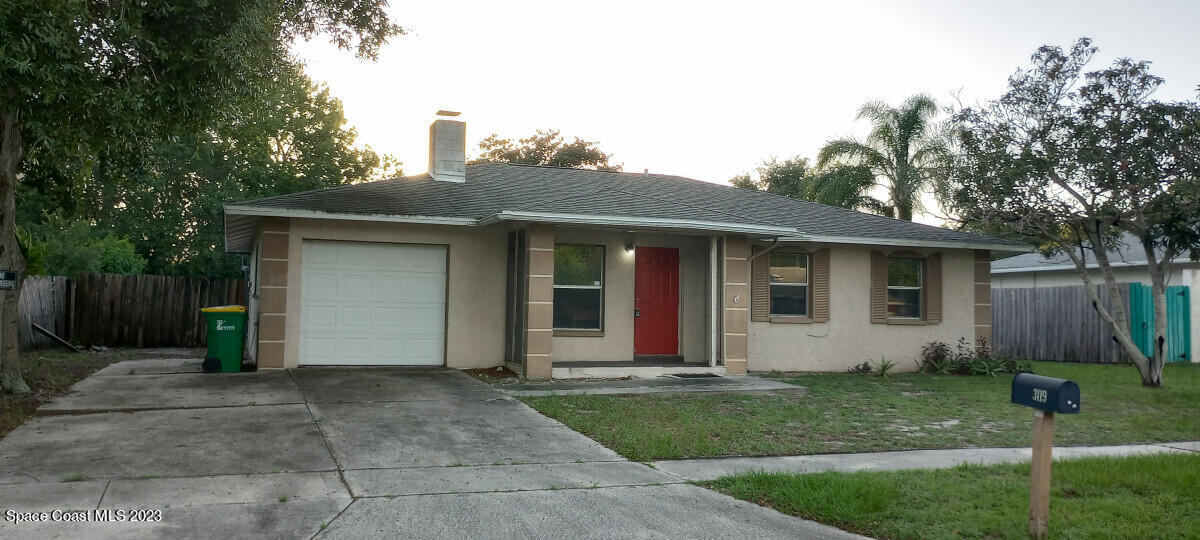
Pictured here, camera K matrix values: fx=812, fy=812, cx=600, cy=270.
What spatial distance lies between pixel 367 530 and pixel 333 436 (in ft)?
9.74

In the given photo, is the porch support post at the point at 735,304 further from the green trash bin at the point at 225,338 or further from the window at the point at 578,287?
the green trash bin at the point at 225,338

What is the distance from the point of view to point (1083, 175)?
1303cm

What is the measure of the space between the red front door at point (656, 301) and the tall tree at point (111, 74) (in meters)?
6.83

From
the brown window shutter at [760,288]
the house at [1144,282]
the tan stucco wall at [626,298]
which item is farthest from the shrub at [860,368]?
the house at [1144,282]

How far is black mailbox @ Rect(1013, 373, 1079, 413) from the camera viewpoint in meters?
4.78

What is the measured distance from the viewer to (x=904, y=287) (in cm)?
1619

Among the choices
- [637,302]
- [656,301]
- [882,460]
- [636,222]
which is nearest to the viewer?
[882,460]

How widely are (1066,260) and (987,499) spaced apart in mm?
20668

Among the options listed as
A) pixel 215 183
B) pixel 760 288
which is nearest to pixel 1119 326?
pixel 760 288

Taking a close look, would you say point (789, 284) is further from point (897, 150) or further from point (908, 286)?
point (897, 150)

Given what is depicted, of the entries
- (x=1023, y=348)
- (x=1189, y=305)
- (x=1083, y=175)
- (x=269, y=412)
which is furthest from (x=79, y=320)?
(x=1189, y=305)

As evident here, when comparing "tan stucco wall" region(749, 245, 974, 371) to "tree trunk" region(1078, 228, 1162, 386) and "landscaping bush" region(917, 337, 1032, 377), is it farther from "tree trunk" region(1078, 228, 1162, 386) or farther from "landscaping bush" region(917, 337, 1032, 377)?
"tree trunk" region(1078, 228, 1162, 386)

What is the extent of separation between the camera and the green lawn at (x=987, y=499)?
202 inches

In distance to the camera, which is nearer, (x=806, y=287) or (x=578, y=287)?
(x=578, y=287)
